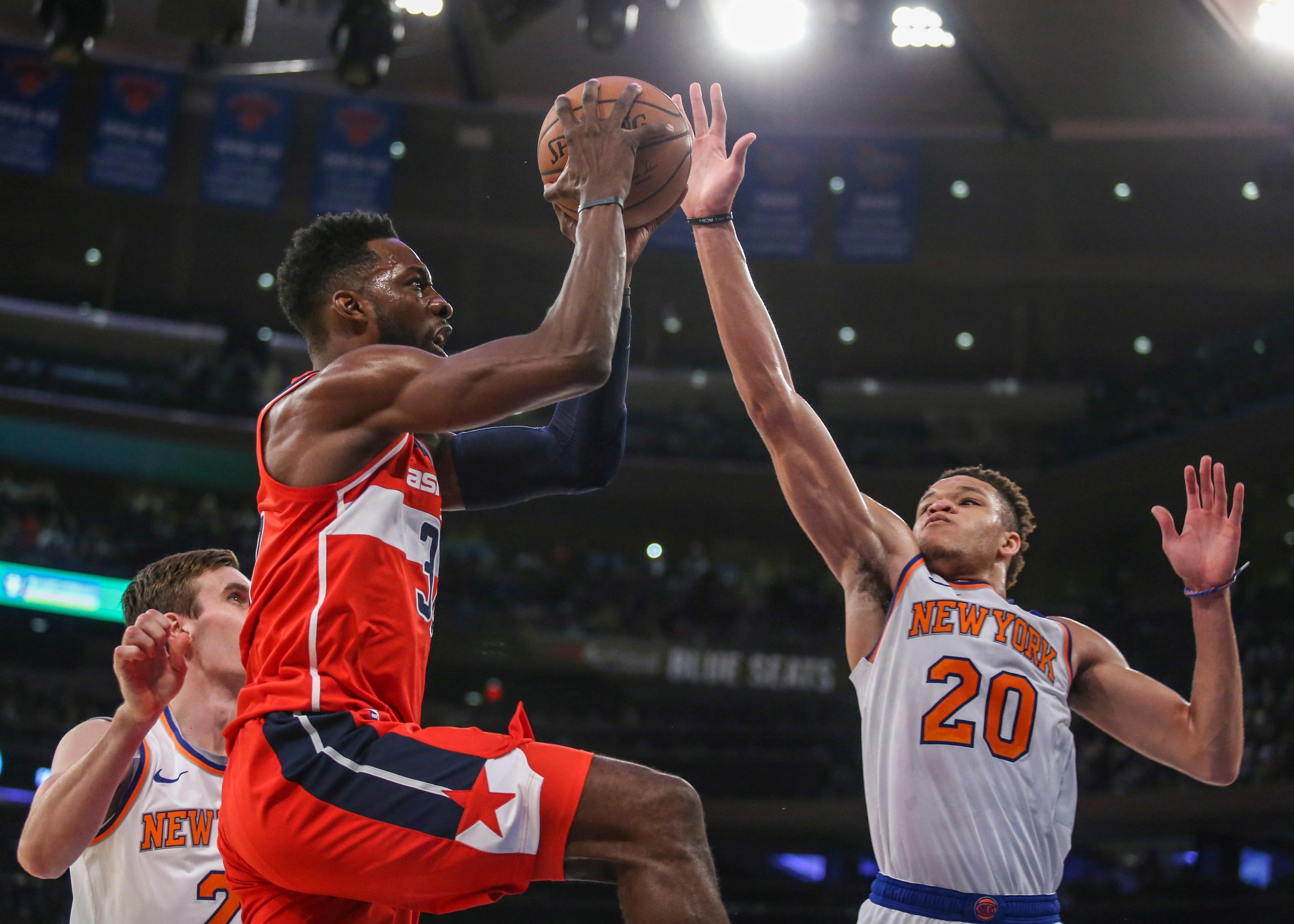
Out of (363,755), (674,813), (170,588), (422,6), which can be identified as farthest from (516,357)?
(422,6)

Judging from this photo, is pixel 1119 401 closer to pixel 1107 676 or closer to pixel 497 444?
pixel 1107 676

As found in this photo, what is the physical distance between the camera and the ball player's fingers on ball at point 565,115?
279 centimetres

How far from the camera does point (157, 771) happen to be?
314 cm

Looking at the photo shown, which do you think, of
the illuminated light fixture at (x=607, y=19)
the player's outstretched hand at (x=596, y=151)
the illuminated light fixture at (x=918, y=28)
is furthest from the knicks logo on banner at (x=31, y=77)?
the player's outstretched hand at (x=596, y=151)

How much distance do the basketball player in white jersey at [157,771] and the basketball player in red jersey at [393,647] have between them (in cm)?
39

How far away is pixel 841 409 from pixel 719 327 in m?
19.6

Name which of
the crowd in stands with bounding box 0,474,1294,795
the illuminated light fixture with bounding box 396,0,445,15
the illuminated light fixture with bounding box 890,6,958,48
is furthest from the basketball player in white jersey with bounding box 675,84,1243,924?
the crowd in stands with bounding box 0,474,1294,795

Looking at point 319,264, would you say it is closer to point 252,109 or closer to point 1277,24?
point 1277,24

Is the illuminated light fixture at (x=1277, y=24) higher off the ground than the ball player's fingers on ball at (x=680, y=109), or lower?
higher

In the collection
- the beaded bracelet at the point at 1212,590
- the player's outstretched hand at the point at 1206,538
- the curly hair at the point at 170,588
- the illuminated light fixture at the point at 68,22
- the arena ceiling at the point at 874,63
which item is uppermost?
the arena ceiling at the point at 874,63

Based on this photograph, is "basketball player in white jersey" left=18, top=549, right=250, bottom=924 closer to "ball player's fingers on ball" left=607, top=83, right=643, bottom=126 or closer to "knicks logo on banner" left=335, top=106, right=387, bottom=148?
"ball player's fingers on ball" left=607, top=83, right=643, bottom=126

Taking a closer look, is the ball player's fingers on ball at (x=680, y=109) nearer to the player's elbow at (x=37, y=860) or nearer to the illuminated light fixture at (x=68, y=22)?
the player's elbow at (x=37, y=860)

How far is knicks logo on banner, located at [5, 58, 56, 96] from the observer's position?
53.0 feet

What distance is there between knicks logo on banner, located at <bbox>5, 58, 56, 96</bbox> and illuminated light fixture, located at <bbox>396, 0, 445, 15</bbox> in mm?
5771
